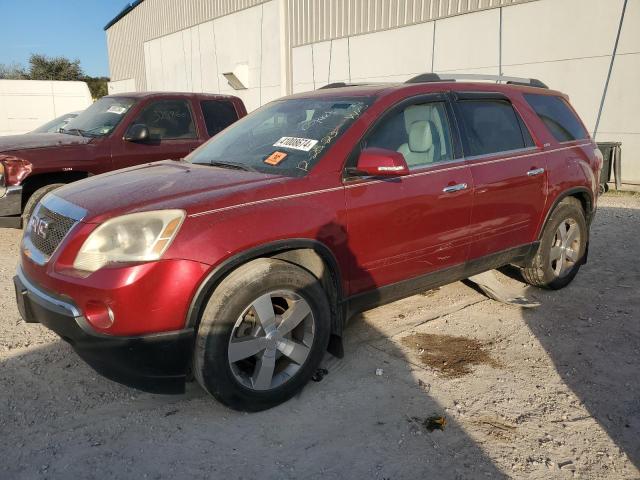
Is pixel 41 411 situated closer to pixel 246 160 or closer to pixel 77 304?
pixel 77 304

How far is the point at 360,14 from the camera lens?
46.9 feet

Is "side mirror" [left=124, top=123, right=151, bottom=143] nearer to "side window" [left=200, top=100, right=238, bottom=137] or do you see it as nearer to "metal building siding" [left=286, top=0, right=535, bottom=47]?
"side window" [left=200, top=100, right=238, bottom=137]

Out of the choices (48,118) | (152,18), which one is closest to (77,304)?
(48,118)

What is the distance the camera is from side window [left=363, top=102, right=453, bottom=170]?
11.3ft

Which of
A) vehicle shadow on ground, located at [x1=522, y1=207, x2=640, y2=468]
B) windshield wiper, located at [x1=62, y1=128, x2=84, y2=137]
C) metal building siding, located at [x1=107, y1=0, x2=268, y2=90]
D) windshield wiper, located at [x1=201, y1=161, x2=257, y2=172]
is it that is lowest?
vehicle shadow on ground, located at [x1=522, y1=207, x2=640, y2=468]

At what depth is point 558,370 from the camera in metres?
3.44

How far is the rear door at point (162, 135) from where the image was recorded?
20.4 ft

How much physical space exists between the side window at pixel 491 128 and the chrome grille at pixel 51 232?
106 inches

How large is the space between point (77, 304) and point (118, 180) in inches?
37.6

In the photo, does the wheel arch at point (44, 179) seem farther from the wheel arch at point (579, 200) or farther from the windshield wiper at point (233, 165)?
the wheel arch at point (579, 200)

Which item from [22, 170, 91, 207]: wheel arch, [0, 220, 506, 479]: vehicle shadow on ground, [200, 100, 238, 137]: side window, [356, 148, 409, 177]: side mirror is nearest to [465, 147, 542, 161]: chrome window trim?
[356, 148, 409, 177]: side mirror

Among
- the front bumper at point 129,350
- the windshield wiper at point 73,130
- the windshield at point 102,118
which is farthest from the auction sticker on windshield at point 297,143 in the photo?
the windshield wiper at point 73,130

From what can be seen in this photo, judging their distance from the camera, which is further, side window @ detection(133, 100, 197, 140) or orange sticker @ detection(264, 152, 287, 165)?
side window @ detection(133, 100, 197, 140)

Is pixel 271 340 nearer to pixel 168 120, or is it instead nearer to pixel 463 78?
pixel 463 78
